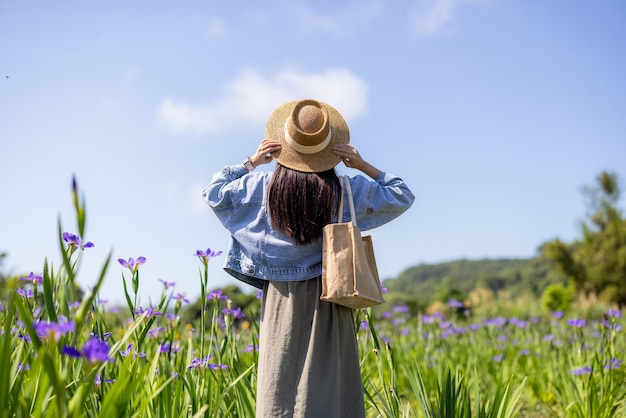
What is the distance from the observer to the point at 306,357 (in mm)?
2223

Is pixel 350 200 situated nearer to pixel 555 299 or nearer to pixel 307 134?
pixel 307 134

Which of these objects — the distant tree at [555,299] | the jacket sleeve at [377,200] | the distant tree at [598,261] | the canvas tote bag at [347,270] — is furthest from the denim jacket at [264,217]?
the distant tree at [598,261]

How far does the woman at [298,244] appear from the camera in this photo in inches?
87.5

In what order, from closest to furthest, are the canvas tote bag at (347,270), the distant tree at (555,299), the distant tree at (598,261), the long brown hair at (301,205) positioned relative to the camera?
the canvas tote bag at (347,270) → the long brown hair at (301,205) → the distant tree at (555,299) → the distant tree at (598,261)

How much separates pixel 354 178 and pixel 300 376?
31.8 inches

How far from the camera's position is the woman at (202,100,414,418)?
7.29ft

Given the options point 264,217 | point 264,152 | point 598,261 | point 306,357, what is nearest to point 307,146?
point 264,152

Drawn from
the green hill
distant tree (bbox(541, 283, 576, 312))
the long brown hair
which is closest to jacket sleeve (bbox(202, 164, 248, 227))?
the long brown hair

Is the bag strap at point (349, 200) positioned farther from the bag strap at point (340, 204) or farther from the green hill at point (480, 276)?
the green hill at point (480, 276)

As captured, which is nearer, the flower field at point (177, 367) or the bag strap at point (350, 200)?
the flower field at point (177, 367)

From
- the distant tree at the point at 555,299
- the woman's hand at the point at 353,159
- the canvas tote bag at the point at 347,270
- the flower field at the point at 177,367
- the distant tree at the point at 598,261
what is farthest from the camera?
the distant tree at the point at 598,261

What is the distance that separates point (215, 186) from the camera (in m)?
2.41

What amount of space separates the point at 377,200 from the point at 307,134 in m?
0.39

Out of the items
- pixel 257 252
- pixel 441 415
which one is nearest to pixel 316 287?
pixel 257 252
